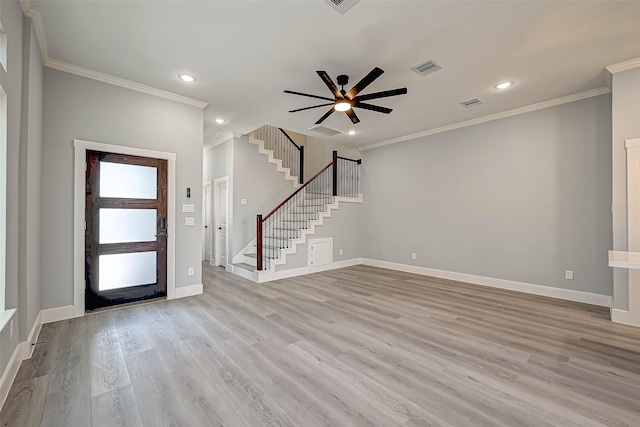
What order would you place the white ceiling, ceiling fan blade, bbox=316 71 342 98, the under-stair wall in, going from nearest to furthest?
the white ceiling
ceiling fan blade, bbox=316 71 342 98
the under-stair wall

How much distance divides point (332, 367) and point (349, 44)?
3217 mm

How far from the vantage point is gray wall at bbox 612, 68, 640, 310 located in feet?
11.0

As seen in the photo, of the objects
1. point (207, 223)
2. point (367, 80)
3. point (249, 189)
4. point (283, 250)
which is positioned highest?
point (367, 80)

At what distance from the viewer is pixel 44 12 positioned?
257 cm

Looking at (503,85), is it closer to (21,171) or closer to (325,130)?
(325,130)

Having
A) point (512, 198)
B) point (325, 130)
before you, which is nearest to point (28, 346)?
point (325, 130)

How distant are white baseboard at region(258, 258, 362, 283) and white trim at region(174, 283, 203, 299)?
112 centimetres

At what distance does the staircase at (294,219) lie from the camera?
5512 millimetres

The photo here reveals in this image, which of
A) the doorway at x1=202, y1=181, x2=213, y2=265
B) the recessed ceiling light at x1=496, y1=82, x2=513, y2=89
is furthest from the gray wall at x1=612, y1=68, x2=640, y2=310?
the doorway at x1=202, y1=181, x2=213, y2=265

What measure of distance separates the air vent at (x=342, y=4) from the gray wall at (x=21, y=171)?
2.53m

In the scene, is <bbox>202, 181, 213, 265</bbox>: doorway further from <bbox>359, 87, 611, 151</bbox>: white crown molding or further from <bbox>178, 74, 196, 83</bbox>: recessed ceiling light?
<bbox>359, 87, 611, 151</bbox>: white crown molding

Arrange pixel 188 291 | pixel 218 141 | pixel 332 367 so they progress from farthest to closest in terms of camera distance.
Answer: pixel 218 141 < pixel 188 291 < pixel 332 367

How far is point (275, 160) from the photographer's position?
283 inches

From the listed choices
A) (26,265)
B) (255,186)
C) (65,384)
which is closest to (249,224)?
(255,186)
